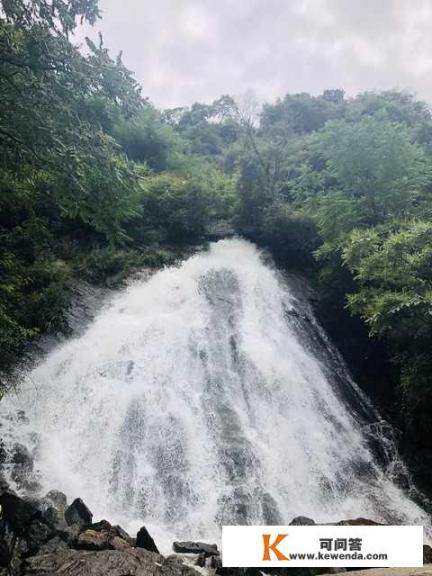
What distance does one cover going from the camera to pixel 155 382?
1234 cm

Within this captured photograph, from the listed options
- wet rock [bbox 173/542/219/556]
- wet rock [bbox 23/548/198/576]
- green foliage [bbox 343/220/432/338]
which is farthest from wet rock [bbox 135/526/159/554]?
green foliage [bbox 343/220/432/338]

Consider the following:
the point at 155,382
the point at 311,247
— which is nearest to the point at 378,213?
the point at 311,247

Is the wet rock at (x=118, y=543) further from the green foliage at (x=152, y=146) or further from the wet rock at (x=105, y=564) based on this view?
the green foliage at (x=152, y=146)

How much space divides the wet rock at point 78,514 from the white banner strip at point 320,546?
2757mm

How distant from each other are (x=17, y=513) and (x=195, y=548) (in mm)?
3206

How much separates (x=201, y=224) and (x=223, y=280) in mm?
5202

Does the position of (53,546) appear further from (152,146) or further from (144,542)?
(152,146)

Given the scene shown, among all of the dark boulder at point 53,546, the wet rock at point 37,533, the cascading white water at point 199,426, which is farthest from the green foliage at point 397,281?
the wet rock at point 37,533

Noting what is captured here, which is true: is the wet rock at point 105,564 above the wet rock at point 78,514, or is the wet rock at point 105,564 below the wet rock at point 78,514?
below

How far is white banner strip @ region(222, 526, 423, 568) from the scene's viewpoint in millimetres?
6766

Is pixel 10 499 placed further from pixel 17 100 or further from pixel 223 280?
pixel 223 280

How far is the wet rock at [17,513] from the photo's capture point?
7.35 m

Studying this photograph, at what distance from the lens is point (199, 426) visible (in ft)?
36.7

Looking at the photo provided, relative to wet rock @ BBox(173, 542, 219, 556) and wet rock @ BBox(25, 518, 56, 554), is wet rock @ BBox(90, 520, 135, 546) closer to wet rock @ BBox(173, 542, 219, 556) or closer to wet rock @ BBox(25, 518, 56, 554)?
wet rock @ BBox(25, 518, 56, 554)
